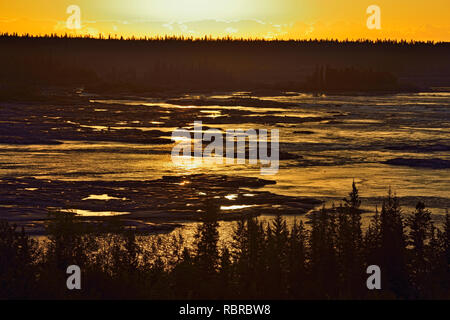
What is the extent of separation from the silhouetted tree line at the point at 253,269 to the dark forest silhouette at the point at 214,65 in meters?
37.4

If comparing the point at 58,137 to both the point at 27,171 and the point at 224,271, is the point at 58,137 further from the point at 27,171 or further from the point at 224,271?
the point at 224,271

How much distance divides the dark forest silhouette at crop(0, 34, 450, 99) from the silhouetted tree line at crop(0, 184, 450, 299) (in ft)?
123

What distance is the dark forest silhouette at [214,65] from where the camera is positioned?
6475 centimetres

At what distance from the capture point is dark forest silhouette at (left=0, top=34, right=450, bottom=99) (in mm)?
64750

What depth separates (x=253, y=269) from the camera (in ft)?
27.6

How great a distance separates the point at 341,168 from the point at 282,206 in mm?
4831

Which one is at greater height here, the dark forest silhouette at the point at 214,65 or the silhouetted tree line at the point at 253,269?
the dark forest silhouette at the point at 214,65

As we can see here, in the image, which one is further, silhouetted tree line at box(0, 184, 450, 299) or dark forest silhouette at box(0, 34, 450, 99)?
dark forest silhouette at box(0, 34, 450, 99)

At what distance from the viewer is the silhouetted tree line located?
26.9 feet

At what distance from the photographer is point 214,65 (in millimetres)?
93812

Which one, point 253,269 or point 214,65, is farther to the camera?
point 214,65

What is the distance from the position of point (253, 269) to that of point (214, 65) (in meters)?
86.1

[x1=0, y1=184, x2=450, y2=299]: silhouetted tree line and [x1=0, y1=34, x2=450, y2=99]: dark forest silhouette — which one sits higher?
[x1=0, y1=34, x2=450, y2=99]: dark forest silhouette
